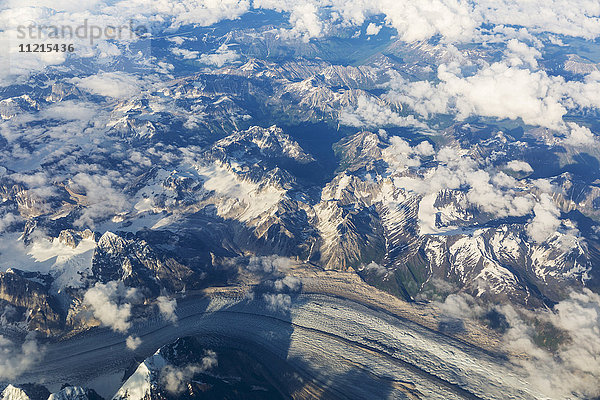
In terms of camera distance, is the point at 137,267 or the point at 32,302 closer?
the point at 32,302

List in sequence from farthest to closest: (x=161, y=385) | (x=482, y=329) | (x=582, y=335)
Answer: (x=482, y=329)
(x=582, y=335)
(x=161, y=385)

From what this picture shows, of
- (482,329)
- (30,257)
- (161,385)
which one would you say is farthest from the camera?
(30,257)

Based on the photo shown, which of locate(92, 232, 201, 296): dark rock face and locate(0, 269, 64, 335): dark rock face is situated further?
locate(92, 232, 201, 296): dark rock face

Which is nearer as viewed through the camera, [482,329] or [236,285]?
[482,329]

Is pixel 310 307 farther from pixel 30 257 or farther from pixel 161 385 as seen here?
pixel 30 257

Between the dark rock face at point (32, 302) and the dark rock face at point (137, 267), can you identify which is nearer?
the dark rock face at point (32, 302)

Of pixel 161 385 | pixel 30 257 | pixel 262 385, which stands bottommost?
pixel 30 257

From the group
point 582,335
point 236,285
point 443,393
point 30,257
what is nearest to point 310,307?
point 236,285

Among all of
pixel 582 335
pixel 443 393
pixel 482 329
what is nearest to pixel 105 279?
pixel 443 393

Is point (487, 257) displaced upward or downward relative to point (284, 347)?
upward
